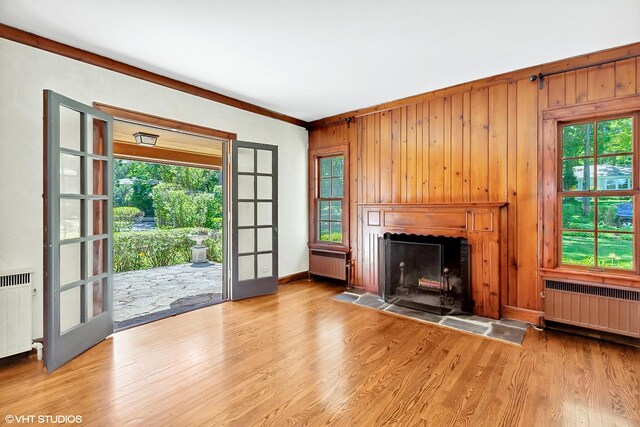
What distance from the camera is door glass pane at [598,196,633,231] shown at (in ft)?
9.55

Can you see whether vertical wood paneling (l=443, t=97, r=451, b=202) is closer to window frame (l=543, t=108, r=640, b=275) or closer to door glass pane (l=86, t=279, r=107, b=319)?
window frame (l=543, t=108, r=640, b=275)

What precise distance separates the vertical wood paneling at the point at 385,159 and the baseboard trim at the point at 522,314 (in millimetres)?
1962

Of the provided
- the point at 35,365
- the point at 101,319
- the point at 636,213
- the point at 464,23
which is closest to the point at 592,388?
the point at 636,213

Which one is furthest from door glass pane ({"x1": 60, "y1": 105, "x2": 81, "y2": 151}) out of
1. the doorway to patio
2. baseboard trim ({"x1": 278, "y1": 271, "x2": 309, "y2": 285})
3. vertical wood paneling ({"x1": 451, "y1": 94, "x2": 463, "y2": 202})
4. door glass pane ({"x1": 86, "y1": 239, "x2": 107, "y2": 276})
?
vertical wood paneling ({"x1": 451, "y1": 94, "x2": 463, "y2": 202})

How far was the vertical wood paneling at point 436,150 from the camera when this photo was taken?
396 centimetres

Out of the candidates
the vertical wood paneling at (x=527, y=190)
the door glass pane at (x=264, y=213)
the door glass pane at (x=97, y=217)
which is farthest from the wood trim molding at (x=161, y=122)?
the vertical wood paneling at (x=527, y=190)

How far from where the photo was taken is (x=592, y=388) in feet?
7.10

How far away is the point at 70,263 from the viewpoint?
2.74 metres

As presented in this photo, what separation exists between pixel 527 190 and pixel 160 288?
5450mm

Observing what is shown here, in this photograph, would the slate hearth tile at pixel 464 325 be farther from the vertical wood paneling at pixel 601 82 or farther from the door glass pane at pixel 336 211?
the vertical wood paneling at pixel 601 82

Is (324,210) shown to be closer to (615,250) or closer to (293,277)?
(293,277)

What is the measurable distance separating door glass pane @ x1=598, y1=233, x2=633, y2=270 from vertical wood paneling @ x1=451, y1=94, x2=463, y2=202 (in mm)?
1407

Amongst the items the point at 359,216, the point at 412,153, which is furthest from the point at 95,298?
the point at 412,153

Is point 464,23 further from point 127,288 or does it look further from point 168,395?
point 127,288
